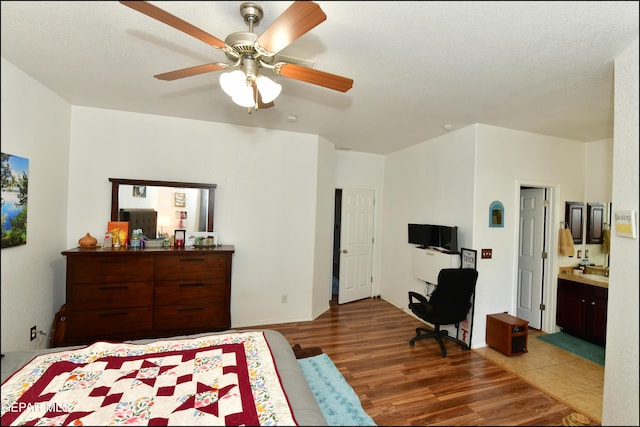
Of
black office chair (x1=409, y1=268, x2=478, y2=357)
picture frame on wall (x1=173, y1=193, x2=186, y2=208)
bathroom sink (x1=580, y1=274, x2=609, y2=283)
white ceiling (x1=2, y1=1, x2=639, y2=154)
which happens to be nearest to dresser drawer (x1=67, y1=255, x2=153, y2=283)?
picture frame on wall (x1=173, y1=193, x2=186, y2=208)

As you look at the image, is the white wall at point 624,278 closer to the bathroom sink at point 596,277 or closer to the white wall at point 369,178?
the bathroom sink at point 596,277

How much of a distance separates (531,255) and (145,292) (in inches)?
175

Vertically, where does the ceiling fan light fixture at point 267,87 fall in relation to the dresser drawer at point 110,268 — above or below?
above

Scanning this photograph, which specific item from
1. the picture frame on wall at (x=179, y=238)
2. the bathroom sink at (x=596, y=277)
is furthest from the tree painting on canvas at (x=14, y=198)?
the bathroom sink at (x=596, y=277)

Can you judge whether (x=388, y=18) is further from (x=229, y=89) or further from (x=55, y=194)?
(x=55, y=194)

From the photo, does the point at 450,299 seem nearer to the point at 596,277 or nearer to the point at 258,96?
the point at 596,277

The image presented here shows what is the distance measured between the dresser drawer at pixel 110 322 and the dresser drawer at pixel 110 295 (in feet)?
0.16

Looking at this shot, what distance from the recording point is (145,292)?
7.97 feet

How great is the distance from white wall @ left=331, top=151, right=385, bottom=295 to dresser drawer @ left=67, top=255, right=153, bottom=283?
9.33ft

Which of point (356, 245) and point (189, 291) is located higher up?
point (356, 245)

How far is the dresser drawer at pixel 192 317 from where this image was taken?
2477 millimetres

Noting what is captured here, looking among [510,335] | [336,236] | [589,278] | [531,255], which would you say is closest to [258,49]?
[510,335]

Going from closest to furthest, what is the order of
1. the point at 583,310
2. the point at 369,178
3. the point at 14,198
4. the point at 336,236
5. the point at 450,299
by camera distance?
the point at 14,198
the point at 450,299
the point at 583,310
the point at 369,178
the point at 336,236

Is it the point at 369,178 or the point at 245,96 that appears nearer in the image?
the point at 245,96
